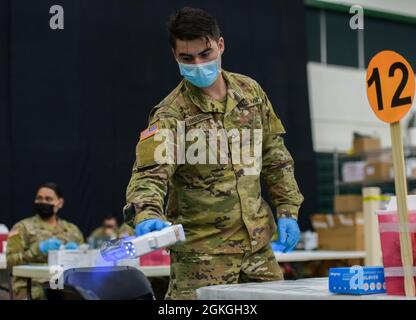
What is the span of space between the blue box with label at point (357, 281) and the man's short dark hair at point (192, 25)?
68cm

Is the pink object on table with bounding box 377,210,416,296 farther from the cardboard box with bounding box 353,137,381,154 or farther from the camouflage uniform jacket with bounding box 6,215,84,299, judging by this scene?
the cardboard box with bounding box 353,137,381,154

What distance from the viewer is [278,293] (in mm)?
1487

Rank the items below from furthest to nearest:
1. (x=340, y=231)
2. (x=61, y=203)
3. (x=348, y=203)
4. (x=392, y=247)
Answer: (x=348, y=203), (x=340, y=231), (x=61, y=203), (x=392, y=247)

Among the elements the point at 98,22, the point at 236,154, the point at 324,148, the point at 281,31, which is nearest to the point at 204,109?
the point at 236,154

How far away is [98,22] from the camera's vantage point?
206 centimetres

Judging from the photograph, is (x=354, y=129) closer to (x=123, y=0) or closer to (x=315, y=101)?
(x=315, y=101)

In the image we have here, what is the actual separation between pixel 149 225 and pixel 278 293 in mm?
312

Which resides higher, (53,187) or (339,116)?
(339,116)

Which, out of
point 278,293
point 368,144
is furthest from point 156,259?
point 368,144

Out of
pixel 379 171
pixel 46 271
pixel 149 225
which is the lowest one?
pixel 46 271

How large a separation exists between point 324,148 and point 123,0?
243 inches

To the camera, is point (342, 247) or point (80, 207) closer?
point (80, 207)

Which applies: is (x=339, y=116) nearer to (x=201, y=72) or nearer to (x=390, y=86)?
(x=201, y=72)
